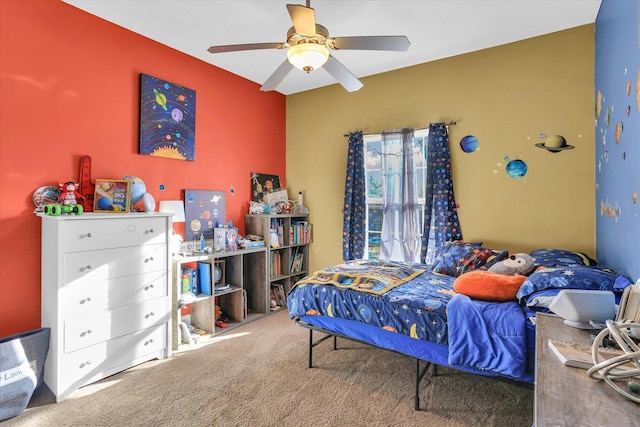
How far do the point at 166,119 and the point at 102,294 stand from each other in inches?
66.9

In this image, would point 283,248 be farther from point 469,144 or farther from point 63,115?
point 63,115

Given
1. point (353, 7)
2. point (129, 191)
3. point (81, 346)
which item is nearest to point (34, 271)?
point (81, 346)

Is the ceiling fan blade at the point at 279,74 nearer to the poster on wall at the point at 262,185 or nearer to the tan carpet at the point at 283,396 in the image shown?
the poster on wall at the point at 262,185

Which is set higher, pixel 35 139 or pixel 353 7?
pixel 353 7

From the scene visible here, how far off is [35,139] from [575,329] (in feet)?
11.3

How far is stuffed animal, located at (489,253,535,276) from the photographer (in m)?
2.50

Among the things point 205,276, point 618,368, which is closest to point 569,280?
point 618,368

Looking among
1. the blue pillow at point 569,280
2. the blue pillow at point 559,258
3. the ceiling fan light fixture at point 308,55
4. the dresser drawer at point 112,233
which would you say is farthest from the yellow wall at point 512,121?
the dresser drawer at point 112,233

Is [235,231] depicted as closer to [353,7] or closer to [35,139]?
[35,139]

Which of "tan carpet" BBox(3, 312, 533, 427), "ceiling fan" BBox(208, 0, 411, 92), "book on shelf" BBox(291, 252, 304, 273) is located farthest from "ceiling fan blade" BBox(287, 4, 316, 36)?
"book on shelf" BBox(291, 252, 304, 273)

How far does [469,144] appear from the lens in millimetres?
3422

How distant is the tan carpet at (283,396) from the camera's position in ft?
6.67

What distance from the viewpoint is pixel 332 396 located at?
2.28 meters

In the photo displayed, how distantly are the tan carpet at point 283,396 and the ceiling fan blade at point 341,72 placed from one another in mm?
2240
